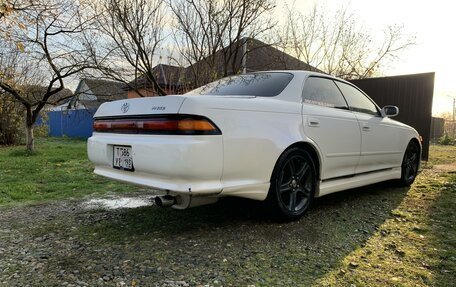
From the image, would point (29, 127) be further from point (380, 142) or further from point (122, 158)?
point (380, 142)

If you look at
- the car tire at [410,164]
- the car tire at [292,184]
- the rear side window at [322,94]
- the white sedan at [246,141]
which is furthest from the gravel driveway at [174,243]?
the car tire at [410,164]

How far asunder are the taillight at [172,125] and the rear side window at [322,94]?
1349 mm

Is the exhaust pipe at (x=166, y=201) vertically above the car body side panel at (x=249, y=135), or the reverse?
the car body side panel at (x=249, y=135)

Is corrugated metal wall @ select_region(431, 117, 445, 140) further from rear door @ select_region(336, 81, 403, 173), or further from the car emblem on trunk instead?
the car emblem on trunk

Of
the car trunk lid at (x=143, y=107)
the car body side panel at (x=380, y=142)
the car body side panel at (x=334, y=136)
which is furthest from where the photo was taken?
the car body side panel at (x=380, y=142)

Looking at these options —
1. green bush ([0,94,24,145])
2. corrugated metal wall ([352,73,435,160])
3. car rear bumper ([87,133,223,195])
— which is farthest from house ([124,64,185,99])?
green bush ([0,94,24,145])

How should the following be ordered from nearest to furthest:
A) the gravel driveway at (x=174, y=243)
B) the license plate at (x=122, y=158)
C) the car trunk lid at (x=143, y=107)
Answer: the gravel driveway at (x=174, y=243) < the car trunk lid at (x=143, y=107) < the license plate at (x=122, y=158)

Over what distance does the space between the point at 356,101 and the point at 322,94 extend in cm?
77

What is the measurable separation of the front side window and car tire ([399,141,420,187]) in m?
1.15

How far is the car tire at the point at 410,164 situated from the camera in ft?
17.1

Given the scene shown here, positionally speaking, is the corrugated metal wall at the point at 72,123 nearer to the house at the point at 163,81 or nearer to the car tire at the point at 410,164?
the house at the point at 163,81

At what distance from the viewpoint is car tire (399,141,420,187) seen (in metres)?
5.21

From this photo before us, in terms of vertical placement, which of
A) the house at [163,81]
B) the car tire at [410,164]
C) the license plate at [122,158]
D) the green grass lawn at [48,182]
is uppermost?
the house at [163,81]

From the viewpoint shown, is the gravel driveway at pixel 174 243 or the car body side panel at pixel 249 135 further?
the car body side panel at pixel 249 135
